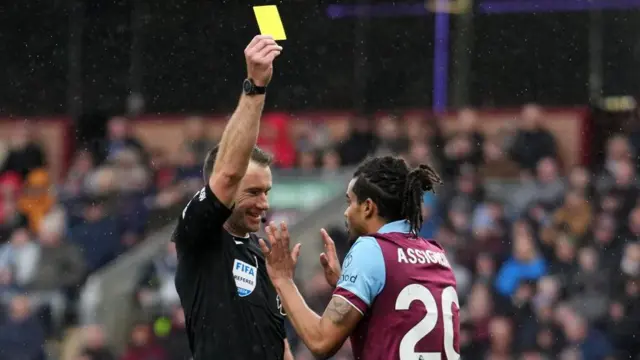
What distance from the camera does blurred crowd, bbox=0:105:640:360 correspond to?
431 inches

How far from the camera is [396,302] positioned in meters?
5.41

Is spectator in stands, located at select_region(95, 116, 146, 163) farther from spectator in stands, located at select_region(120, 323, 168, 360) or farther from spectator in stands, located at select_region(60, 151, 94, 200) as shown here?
spectator in stands, located at select_region(120, 323, 168, 360)

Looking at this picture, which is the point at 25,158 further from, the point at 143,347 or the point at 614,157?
the point at 614,157

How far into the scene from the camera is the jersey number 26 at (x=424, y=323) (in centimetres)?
536

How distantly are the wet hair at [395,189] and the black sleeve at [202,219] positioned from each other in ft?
2.01

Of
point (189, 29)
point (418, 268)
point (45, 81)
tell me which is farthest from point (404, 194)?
point (45, 81)

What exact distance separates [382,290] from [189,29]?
11213 mm

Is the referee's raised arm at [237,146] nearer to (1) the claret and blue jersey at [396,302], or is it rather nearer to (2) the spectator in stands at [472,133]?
(1) the claret and blue jersey at [396,302]

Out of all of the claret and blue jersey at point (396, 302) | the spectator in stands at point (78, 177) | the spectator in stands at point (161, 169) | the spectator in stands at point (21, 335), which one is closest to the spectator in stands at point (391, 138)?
the spectator in stands at point (161, 169)

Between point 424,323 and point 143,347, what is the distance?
7269 millimetres

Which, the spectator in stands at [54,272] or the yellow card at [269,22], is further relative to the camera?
the spectator in stands at [54,272]

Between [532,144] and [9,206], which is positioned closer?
[532,144]

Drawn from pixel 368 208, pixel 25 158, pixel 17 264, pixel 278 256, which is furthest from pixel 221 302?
pixel 25 158

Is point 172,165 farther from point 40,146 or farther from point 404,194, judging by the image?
point 404,194
